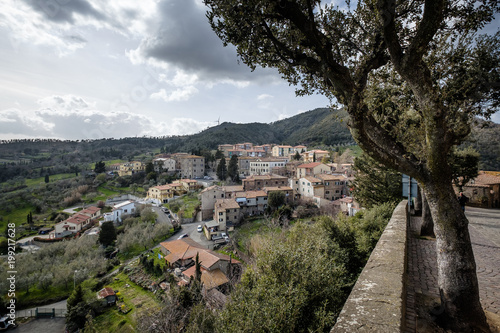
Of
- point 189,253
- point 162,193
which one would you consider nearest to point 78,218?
point 162,193

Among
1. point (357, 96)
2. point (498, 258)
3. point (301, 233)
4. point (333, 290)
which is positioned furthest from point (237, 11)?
point (301, 233)

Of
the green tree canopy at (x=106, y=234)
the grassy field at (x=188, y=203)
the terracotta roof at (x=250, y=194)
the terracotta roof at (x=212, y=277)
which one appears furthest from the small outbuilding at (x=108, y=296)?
the terracotta roof at (x=250, y=194)

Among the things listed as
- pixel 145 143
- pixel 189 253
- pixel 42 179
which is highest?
pixel 145 143

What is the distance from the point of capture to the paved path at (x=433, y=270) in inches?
145

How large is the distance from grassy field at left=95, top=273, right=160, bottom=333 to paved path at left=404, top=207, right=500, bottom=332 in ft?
64.2

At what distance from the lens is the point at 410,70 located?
10.3ft

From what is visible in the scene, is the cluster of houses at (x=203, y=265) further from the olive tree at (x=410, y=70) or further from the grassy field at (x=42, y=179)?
the grassy field at (x=42, y=179)

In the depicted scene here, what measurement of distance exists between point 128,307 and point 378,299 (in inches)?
1030

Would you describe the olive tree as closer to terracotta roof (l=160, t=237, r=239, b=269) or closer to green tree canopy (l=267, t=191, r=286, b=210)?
terracotta roof (l=160, t=237, r=239, b=269)

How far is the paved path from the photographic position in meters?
3.67

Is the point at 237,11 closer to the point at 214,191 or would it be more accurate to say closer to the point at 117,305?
the point at 117,305

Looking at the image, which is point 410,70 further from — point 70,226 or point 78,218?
point 78,218

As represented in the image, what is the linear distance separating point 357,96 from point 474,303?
10.8 feet

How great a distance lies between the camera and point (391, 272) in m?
3.37
